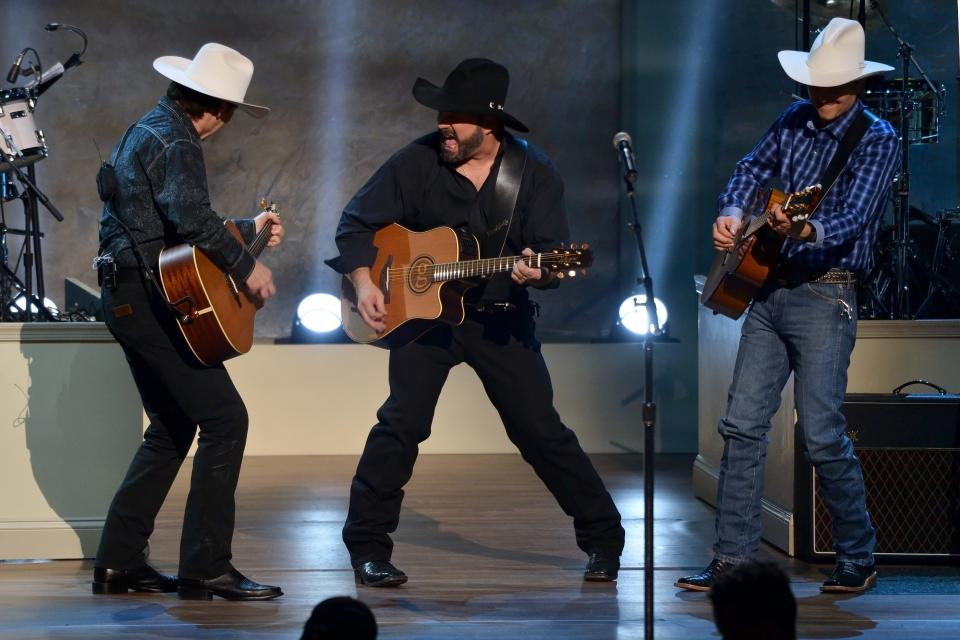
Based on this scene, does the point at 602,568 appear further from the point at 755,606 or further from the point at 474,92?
the point at 755,606

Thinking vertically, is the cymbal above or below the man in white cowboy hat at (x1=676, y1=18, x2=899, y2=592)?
above

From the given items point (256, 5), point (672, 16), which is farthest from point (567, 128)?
point (256, 5)

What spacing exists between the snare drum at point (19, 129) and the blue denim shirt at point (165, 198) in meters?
2.81

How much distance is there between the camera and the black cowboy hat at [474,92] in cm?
446

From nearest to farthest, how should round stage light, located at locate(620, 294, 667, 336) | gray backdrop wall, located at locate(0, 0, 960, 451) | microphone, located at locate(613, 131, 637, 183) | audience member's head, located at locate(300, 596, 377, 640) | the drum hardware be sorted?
1. audience member's head, located at locate(300, 596, 377, 640)
2. microphone, located at locate(613, 131, 637, 183)
3. the drum hardware
4. round stage light, located at locate(620, 294, 667, 336)
5. gray backdrop wall, located at locate(0, 0, 960, 451)

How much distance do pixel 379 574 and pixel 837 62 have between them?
Answer: 230 centimetres

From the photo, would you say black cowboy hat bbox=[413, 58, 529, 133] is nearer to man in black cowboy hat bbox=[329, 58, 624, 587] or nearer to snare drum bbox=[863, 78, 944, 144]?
man in black cowboy hat bbox=[329, 58, 624, 587]

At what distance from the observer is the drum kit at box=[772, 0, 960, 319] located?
7148 mm

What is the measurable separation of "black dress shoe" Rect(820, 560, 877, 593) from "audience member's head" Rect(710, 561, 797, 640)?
233 centimetres

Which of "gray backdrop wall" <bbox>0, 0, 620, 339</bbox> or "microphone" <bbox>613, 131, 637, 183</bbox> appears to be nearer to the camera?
"microphone" <bbox>613, 131, 637, 183</bbox>

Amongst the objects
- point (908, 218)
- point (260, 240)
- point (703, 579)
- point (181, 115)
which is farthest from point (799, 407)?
point (908, 218)

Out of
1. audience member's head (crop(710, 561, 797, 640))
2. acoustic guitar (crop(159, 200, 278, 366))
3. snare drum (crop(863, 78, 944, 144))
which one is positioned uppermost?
Result: snare drum (crop(863, 78, 944, 144))

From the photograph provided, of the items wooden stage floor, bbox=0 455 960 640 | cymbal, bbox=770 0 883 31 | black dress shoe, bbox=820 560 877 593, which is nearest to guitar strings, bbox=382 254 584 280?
wooden stage floor, bbox=0 455 960 640

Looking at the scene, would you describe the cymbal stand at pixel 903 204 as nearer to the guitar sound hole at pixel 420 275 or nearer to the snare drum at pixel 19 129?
the guitar sound hole at pixel 420 275
